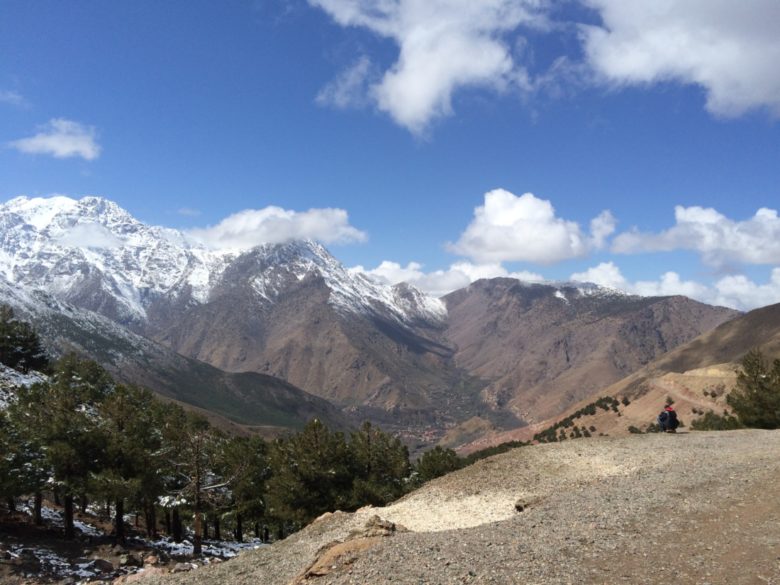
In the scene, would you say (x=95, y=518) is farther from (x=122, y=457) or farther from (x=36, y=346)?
(x=36, y=346)

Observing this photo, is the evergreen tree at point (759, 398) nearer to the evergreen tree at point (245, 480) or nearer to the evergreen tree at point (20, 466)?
the evergreen tree at point (245, 480)

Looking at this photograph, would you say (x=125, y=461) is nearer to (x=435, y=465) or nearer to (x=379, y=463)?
(x=379, y=463)

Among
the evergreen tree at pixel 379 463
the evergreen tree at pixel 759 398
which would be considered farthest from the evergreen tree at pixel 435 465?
the evergreen tree at pixel 759 398

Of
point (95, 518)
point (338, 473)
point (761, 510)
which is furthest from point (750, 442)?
point (95, 518)

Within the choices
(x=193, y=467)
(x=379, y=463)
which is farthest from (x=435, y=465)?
(x=193, y=467)

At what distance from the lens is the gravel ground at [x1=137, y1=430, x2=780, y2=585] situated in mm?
15922

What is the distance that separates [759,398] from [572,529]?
138ft

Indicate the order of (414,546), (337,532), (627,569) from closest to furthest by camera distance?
1. (627,569)
2. (414,546)
3. (337,532)

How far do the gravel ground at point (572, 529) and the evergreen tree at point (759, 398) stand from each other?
17044 millimetres

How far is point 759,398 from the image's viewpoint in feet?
167

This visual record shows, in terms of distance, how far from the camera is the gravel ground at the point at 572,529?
15.9 m

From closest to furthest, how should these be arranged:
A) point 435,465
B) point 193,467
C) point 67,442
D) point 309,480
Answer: point 67,442
point 193,467
point 309,480
point 435,465

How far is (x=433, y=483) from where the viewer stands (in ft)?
114

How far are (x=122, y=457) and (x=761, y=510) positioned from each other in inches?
1618
